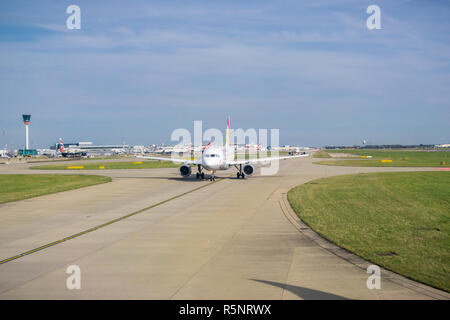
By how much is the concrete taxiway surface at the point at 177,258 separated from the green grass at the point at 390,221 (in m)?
1.28

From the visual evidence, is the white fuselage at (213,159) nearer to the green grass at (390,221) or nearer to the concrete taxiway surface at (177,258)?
the green grass at (390,221)

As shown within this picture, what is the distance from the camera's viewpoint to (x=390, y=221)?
2056cm

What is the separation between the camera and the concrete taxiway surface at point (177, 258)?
10.4 metres

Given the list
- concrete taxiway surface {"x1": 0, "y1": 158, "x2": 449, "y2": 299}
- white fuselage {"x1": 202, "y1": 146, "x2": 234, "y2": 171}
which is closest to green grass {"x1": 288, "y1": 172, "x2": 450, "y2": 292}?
concrete taxiway surface {"x1": 0, "y1": 158, "x2": 449, "y2": 299}

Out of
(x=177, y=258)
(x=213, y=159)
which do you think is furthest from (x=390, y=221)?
(x=213, y=159)

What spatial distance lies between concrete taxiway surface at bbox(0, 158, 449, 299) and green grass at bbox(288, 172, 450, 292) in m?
1.28

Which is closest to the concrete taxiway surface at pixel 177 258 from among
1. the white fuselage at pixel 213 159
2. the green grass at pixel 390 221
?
the green grass at pixel 390 221

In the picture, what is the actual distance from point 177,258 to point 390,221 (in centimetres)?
1206

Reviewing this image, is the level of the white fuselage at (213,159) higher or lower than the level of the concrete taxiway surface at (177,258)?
higher

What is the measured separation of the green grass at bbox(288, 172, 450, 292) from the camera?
1310 cm

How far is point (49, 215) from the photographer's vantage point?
23266 mm

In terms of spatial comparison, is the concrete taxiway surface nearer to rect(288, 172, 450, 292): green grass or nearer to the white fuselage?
rect(288, 172, 450, 292): green grass
